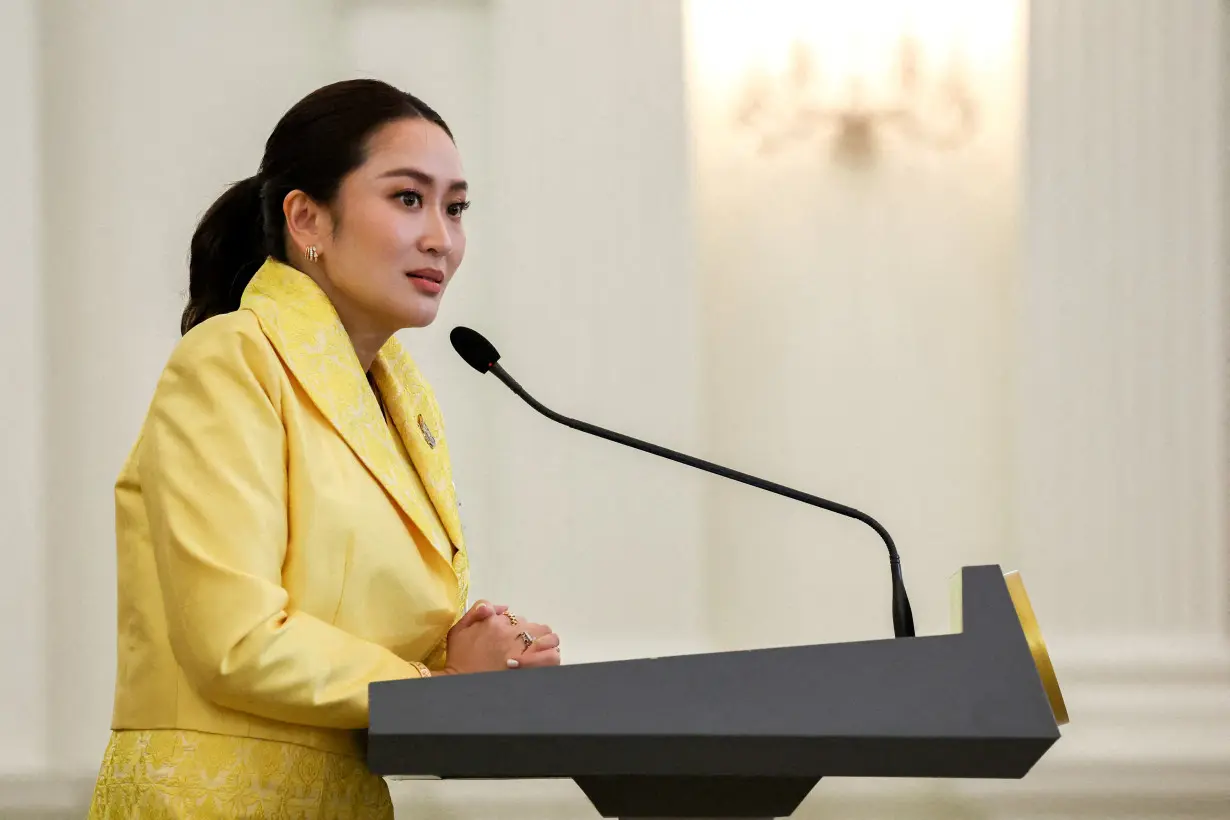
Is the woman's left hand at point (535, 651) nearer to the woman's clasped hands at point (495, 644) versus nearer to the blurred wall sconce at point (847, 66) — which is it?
the woman's clasped hands at point (495, 644)

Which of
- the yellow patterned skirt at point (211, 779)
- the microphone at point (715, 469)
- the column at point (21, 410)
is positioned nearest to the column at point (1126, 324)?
the microphone at point (715, 469)

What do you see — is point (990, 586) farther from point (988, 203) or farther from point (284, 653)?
point (988, 203)

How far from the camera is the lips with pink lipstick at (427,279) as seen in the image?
5.59 feet

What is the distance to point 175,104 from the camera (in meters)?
3.06

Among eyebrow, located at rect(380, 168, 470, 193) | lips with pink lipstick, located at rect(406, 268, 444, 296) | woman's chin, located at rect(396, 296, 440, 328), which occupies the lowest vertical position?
woman's chin, located at rect(396, 296, 440, 328)

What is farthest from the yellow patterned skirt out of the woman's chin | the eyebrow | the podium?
the eyebrow

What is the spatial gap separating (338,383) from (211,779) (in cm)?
46

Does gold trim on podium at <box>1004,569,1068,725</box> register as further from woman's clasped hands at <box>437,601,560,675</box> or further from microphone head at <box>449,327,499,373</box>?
microphone head at <box>449,327,499,373</box>

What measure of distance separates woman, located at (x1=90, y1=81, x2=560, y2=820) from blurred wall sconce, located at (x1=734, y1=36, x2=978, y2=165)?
1504mm

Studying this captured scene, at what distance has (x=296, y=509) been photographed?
1454 millimetres

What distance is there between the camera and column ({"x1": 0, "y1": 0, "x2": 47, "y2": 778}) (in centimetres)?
292

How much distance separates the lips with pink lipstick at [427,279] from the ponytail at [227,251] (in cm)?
23

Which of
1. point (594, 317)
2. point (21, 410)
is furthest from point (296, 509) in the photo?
point (21, 410)

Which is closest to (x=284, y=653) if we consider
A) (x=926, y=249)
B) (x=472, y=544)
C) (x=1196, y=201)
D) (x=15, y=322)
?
(x=472, y=544)
